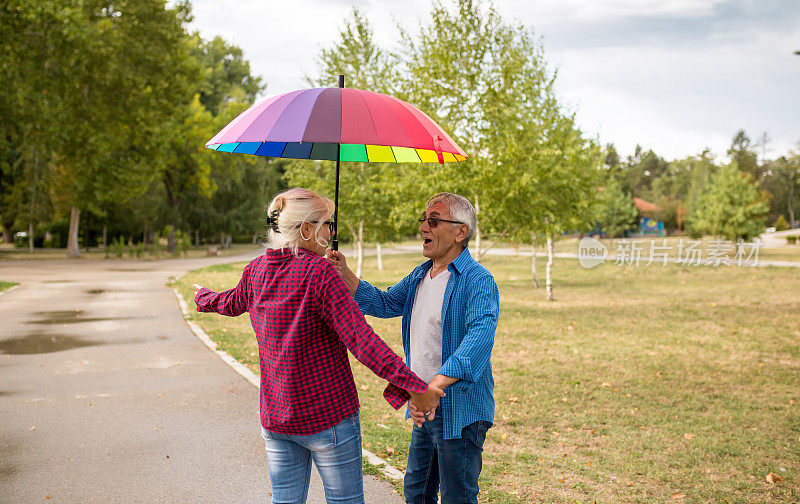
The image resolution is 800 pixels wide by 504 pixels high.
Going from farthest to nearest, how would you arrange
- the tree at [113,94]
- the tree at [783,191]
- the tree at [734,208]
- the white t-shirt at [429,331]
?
the tree at [783,191] < the tree at [734,208] < the tree at [113,94] < the white t-shirt at [429,331]

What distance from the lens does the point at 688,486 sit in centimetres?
460

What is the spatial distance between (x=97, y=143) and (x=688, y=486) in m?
30.0

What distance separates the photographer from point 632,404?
273 inches

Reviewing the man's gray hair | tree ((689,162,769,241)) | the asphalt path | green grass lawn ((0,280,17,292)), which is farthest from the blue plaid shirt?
tree ((689,162,769,241))

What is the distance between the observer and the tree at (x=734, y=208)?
40188 mm

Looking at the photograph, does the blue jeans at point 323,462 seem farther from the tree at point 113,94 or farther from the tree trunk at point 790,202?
the tree trunk at point 790,202

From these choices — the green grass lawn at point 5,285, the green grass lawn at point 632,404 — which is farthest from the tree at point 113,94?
the green grass lawn at point 632,404

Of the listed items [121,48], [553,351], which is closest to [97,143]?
[121,48]

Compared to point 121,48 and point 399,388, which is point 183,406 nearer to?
point 399,388

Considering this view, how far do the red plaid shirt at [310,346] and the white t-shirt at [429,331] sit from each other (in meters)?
0.44

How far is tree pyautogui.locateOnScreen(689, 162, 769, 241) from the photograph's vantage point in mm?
40188

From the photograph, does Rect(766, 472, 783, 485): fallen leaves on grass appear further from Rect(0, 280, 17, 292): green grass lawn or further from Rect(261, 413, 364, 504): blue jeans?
Rect(0, 280, 17, 292): green grass lawn

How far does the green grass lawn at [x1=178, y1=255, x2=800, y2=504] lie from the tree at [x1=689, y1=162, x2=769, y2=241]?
27793 millimetres

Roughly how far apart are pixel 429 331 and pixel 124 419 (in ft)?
14.1
